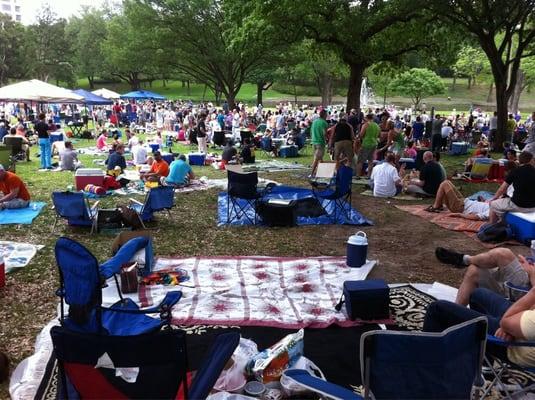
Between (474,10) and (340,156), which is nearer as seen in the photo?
(340,156)

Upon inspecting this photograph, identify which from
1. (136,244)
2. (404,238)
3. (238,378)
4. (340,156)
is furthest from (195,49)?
(238,378)

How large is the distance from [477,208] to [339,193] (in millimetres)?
2682

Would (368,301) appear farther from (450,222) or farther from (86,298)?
(450,222)

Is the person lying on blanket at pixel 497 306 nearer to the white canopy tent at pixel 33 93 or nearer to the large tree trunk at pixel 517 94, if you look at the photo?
the white canopy tent at pixel 33 93

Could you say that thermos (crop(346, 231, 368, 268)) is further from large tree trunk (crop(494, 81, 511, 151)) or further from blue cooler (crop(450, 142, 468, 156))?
large tree trunk (crop(494, 81, 511, 151))

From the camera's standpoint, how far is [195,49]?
27922 mm

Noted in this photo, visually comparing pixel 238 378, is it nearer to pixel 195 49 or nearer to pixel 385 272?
pixel 385 272

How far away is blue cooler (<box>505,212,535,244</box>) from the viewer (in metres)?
7.40

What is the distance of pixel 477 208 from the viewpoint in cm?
921

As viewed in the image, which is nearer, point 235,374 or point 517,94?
point 235,374

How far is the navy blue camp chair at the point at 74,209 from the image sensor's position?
761cm

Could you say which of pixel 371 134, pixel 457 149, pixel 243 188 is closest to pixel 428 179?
pixel 371 134

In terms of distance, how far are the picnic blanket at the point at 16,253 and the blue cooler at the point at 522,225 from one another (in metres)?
7.06

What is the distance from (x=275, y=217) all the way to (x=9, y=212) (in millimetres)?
4904
